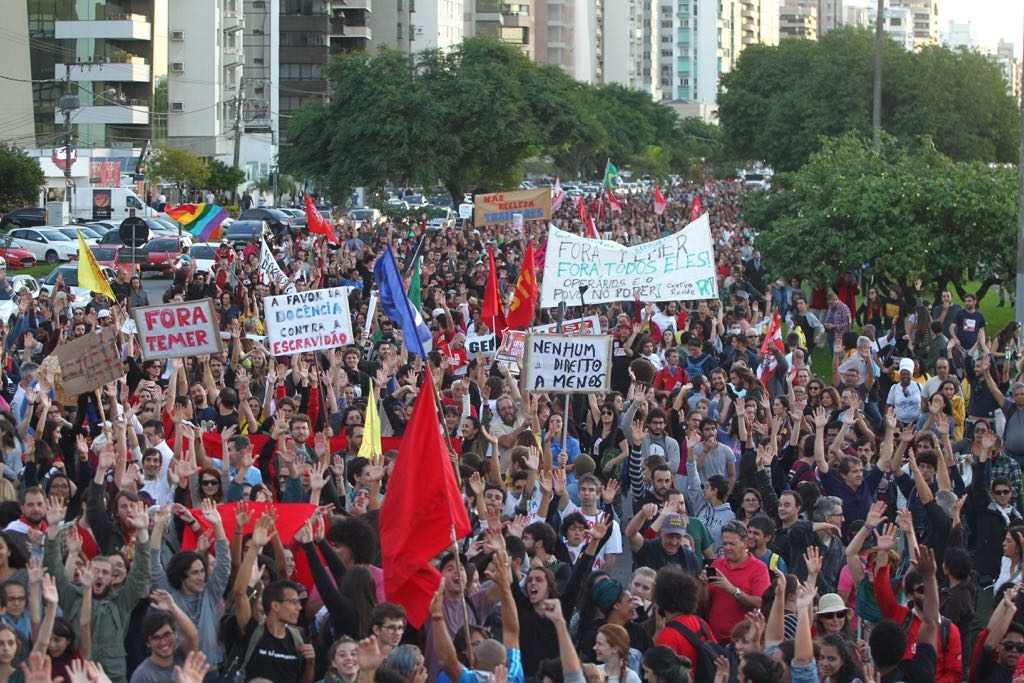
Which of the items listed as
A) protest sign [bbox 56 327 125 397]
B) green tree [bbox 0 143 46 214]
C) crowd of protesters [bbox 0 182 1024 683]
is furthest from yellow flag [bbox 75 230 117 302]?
green tree [bbox 0 143 46 214]

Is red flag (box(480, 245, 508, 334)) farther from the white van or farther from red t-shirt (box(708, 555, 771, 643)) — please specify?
the white van

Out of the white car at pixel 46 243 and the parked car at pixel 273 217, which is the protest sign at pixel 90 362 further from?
the parked car at pixel 273 217

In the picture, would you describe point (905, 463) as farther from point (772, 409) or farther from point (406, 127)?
point (406, 127)

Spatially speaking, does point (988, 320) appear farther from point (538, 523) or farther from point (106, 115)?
point (106, 115)

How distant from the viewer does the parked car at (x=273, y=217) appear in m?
50.7

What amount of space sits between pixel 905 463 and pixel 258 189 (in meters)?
65.8

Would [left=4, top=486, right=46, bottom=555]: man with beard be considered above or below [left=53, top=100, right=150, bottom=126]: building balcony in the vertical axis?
below

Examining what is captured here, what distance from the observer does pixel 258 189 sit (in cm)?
7531

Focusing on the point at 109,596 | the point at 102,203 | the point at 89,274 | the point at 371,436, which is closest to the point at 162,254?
the point at 102,203

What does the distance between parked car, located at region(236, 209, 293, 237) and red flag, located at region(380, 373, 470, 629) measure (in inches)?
1670

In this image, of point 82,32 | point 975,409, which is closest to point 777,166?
point 82,32

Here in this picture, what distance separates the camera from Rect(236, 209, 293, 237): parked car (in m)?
50.7

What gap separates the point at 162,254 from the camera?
40.1 meters

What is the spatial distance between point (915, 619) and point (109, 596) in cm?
379
